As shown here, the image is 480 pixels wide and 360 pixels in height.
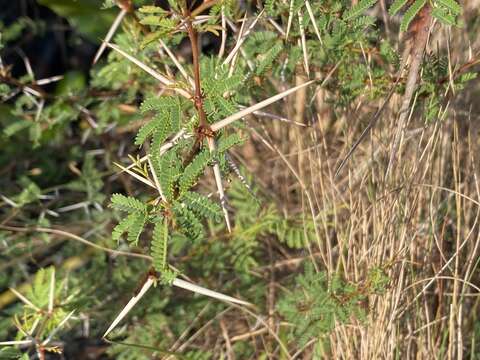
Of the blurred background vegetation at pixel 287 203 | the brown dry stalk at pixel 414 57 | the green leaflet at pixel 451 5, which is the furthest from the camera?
the blurred background vegetation at pixel 287 203

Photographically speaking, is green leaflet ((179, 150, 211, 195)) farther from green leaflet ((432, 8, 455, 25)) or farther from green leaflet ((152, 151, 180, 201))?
green leaflet ((432, 8, 455, 25))

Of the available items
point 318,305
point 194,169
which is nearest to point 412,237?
point 318,305

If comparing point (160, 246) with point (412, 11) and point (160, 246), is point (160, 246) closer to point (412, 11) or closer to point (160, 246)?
point (160, 246)

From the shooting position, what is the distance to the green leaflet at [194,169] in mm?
1205

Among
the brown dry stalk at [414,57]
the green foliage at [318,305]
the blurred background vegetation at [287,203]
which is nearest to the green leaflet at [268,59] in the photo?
the blurred background vegetation at [287,203]

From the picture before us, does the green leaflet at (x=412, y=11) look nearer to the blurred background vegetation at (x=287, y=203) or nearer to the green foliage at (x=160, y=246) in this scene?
the blurred background vegetation at (x=287, y=203)

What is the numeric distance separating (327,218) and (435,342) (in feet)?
1.33

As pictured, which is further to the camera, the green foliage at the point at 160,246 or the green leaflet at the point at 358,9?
the green leaflet at the point at 358,9

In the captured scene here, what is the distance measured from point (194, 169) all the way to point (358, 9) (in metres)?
0.45

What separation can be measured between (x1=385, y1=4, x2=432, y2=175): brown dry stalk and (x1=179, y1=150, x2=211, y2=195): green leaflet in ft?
1.64

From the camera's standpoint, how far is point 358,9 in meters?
1.36

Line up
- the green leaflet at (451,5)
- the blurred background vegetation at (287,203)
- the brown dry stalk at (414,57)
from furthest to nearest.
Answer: the blurred background vegetation at (287,203) < the brown dry stalk at (414,57) < the green leaflet at (451,5)

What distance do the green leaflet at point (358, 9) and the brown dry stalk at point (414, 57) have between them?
0.12 metres

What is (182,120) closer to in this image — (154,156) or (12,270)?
(154,156)
